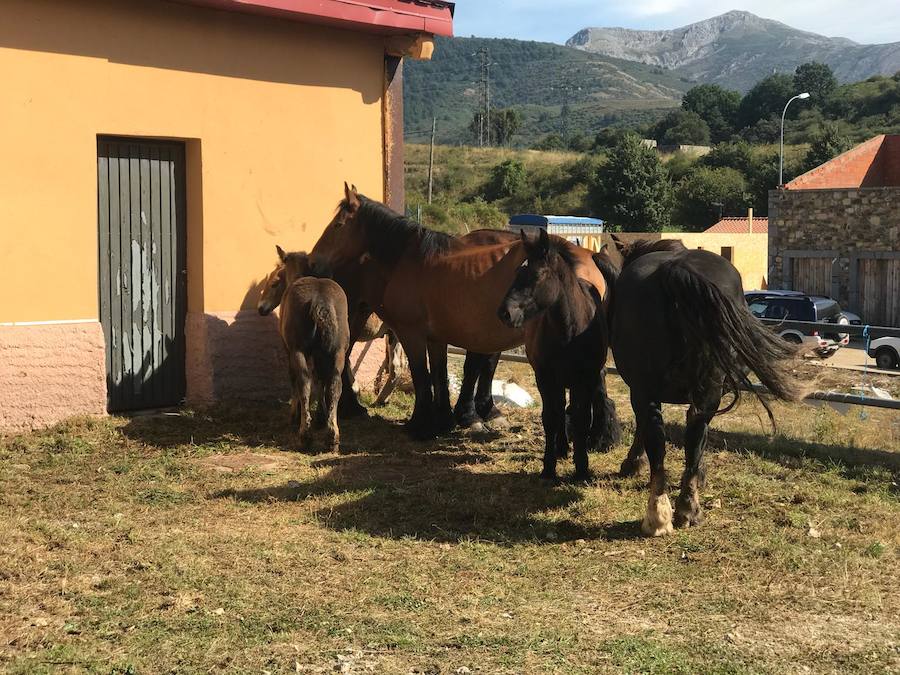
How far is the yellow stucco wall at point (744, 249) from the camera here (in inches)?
1492

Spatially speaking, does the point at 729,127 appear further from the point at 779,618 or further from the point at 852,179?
the point at 779,618

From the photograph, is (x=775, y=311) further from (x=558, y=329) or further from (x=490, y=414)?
(x=558, y=329)

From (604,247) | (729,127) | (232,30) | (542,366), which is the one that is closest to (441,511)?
(542,366)

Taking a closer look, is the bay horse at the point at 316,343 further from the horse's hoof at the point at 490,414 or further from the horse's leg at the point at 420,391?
the horse's hoof at the point at 490,414

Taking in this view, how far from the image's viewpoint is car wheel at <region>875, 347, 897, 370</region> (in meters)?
22.6

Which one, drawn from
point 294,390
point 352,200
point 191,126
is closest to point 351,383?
point 294,390

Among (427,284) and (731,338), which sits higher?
(427,284)

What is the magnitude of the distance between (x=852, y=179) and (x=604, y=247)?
35.3 meters

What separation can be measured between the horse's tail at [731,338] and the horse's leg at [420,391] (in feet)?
10.5

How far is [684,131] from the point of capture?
92688mm

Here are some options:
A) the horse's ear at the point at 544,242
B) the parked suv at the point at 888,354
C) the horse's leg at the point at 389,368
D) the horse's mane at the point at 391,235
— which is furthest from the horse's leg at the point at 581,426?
the parked suv at the point at 888,354

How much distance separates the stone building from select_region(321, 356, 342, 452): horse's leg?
28880 mm

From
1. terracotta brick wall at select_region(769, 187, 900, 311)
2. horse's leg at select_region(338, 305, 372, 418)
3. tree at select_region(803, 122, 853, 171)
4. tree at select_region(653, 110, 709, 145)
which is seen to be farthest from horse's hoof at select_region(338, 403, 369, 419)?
tree at select_region(653, 110, 709, 145)

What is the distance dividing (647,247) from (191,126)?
4.44m
